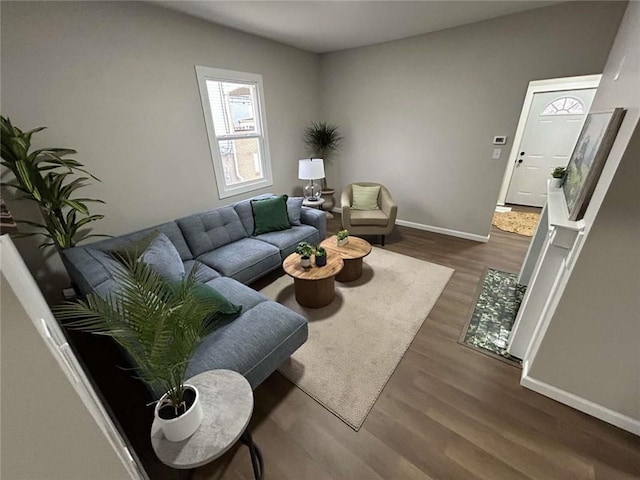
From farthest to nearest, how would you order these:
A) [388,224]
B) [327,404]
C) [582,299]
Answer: [388,224] < [327,404] < [582,299]

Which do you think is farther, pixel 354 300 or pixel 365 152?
pixel 365 152

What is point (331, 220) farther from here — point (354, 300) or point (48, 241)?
point (48, 241)

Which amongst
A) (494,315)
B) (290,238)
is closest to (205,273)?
(290,238)

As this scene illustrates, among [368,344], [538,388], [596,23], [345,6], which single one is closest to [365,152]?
[345,6]

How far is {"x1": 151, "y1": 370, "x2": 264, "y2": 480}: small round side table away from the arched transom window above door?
6256 millimetres

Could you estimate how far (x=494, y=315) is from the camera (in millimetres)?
2273

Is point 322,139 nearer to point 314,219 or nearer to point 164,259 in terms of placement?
point 314,219

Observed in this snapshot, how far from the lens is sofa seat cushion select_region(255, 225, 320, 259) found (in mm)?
2908

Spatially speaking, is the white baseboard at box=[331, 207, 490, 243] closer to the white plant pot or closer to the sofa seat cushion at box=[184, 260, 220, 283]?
the sofa seat cushion at box=[184, 260, 220, 283]

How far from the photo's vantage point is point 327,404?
161 cm

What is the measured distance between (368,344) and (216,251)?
178 centimetres

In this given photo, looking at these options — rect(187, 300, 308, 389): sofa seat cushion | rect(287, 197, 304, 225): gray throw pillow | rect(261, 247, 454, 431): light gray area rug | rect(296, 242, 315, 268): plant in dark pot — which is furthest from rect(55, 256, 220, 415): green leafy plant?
rect(287, 197, 304, 225): gray throw pillow

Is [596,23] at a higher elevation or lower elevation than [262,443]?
higher

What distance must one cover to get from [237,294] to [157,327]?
122 centimetres
